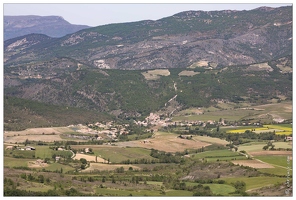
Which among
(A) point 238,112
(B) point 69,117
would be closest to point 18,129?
(B) point 69,117

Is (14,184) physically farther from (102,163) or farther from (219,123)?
(219,123)

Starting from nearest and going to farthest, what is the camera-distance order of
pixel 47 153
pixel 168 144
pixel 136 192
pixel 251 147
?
pixel 136 192, pixel 47 153, pixel 251 147, pixel 168 144

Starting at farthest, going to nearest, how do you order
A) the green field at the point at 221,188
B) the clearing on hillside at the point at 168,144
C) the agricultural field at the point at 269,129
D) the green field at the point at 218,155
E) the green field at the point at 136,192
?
the agricultural field at the point at 269,129 → the clearing on hillside at the point at 168,144 → the green field at the point at 218,155 → the green field at the point at 221,188 → the green field at the point at 136,192

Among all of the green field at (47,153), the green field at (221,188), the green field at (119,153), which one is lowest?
the green field at (119,153)

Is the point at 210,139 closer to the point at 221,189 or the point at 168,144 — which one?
the point at 168,144

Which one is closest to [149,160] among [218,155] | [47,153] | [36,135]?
[218,155]

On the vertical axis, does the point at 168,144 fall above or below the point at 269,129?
below

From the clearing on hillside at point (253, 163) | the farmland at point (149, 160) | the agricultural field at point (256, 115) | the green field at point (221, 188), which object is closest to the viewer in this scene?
the green field at point (221, 188)

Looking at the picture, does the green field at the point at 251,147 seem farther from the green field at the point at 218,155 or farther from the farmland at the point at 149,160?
the green field at the point at 218,155

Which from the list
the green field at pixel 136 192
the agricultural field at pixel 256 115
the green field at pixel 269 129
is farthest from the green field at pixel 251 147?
the green field at pixel 136 192

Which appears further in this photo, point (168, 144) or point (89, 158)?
point (168, 144)

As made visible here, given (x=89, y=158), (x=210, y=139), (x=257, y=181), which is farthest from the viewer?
(x=210, y=139)
